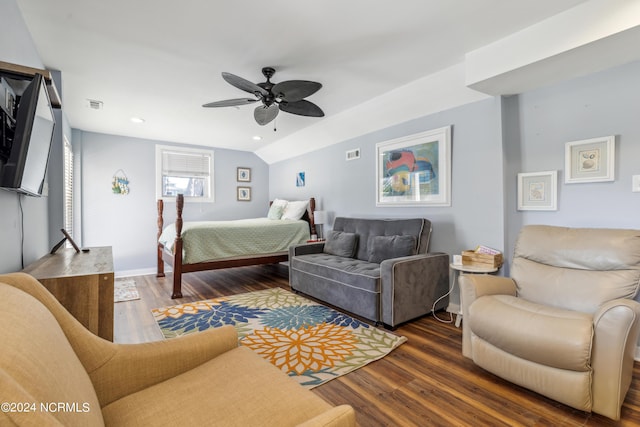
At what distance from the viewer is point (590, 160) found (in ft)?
7.85

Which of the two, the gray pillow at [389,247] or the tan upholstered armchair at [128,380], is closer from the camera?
the tan upholstered armchair at [128,380]

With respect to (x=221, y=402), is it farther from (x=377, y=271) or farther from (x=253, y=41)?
(x=253, y=41)

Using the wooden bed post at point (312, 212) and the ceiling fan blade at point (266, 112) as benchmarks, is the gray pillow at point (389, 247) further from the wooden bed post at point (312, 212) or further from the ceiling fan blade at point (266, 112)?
the ceiling fan blade at point (266, 112)

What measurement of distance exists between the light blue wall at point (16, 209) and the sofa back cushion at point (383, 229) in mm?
3030

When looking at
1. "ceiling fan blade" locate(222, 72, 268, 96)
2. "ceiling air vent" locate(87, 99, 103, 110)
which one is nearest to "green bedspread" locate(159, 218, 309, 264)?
"ceiling air vent" locate(87, 99, 103, 110)

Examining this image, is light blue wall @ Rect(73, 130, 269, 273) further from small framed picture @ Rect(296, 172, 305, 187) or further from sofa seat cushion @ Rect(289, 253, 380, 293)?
sofa seat cushion @ Rect(289, 253, 380, 293)

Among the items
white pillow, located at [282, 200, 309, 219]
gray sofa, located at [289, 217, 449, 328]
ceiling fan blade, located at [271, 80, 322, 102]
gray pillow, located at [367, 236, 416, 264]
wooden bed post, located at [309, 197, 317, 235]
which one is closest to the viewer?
ceiling fan blade, located at [271, 80, 322, 102]

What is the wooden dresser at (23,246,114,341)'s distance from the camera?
5.36 feet

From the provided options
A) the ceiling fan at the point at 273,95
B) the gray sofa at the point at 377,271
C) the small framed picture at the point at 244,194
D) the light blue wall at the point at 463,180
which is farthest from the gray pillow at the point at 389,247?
the small framed picture at the point at 244,194

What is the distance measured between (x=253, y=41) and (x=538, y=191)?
2796 millimetres

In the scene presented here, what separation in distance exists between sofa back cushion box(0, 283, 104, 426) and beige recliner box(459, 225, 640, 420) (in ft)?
6.71

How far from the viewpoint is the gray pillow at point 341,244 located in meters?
3.77

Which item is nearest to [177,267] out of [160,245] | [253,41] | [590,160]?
[160,245]

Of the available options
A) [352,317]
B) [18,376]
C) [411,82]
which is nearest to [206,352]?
[18,376]
